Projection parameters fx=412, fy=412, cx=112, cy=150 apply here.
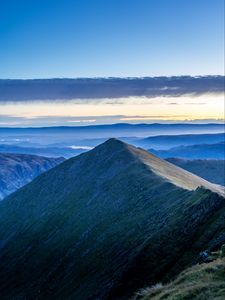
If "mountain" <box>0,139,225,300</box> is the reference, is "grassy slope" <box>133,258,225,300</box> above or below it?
above

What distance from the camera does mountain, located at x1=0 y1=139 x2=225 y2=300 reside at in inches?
2564

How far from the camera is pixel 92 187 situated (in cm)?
16850

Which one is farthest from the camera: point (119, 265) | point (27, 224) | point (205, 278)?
point (27, 224)

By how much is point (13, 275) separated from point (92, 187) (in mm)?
47861

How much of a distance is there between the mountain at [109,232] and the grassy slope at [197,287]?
74.3ft

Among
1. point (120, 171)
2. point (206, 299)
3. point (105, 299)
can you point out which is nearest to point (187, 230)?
point (105, 299)

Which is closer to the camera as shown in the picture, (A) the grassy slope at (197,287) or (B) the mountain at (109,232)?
(A) the grassy slope at (197,287)

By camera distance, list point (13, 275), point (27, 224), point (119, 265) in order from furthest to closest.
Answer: point (27, 224) < point (13, 275) < point (119, 265)

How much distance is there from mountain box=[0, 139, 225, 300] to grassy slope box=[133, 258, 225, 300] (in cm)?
2265

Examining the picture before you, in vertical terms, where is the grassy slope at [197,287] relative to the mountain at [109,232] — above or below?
above

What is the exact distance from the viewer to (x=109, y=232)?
4348 inches

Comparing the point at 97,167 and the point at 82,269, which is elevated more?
the point at 97,167

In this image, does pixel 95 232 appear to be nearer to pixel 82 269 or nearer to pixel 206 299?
pixel 82 269

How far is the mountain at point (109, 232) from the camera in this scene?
65.1m
